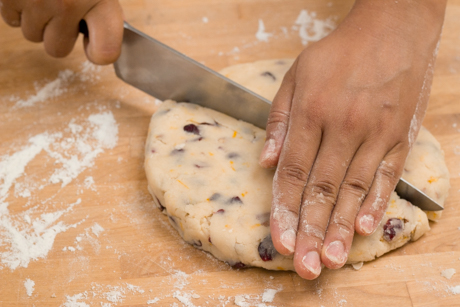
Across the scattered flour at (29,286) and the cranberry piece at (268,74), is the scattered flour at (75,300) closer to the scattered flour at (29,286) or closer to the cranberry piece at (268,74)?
the scattered flour at (29,286)

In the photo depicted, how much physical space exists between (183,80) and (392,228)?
2.73 feet

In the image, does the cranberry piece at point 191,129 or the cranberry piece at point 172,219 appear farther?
the cranberry piece at point 191,129

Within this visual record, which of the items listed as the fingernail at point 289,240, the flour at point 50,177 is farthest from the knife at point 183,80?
the fingernail at point 289,240

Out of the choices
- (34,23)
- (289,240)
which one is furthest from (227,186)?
(34,23)

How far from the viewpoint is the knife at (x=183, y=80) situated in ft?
5.10

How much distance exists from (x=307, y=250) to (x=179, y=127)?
24.3 inches

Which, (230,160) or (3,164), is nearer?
(230,160)

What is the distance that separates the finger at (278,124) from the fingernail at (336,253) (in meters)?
0.29

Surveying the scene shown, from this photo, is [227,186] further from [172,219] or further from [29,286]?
[29,286]

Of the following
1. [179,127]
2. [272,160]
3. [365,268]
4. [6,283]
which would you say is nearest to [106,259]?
[6,283]

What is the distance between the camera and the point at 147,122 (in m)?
1.74

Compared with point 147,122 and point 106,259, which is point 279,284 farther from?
point 147,122

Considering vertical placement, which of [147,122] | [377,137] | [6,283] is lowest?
[6,283]

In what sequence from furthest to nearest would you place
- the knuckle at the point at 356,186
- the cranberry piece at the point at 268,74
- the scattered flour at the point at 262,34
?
the scattered flour at the point at 262,34 < the cranberry piece at the point at 268,74 < the knuckle at the point at 356,186
